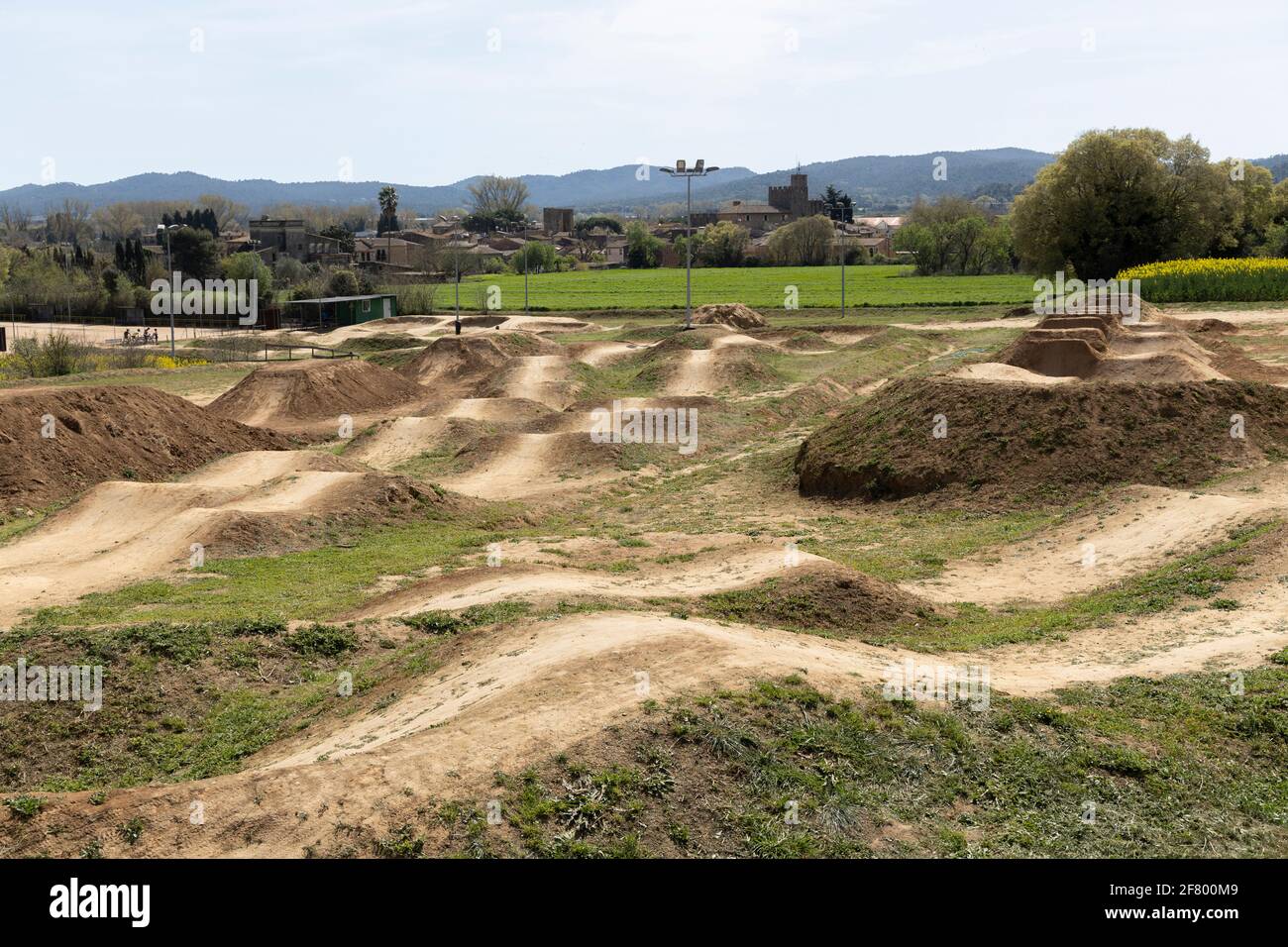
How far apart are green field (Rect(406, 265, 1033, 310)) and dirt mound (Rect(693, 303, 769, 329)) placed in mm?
15093

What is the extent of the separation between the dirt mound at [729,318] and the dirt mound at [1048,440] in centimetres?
3454

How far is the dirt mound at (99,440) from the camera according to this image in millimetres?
30719

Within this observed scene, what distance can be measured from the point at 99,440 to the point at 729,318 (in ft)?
127

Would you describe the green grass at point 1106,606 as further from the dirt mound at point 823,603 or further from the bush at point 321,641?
the bush at point 321,641

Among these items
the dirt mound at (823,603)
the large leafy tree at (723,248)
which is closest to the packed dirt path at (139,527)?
the dirt mound at (823,603)

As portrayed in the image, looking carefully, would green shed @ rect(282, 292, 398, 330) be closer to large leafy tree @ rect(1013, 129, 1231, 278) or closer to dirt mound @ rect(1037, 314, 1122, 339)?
large leafy tree @ rect(1013, 129, 1231, 278)

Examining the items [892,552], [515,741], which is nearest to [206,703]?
[515,741]

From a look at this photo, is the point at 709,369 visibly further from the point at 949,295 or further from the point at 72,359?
the point at 949,295

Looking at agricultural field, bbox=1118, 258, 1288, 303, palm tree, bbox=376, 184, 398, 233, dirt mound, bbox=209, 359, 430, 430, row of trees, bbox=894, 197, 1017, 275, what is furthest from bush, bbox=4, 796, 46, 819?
palm tree, bbox=376, 184, 398, 233

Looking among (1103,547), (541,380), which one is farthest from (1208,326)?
(1103,547)

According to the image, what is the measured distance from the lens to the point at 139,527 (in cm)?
2588

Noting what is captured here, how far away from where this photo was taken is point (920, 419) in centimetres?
3045

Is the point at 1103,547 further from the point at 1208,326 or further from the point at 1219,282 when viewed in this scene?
the point at 1219,282
